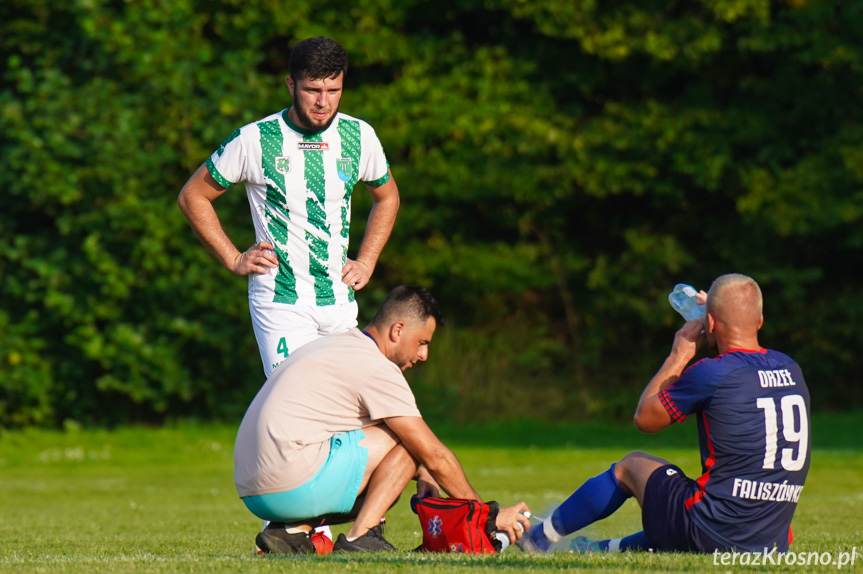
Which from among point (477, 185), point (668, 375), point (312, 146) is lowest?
point (668, 375)

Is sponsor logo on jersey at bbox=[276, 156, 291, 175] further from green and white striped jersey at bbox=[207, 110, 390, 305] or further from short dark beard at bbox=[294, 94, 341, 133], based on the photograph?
short dark beard at bbox=[294, 94, 341, 133]

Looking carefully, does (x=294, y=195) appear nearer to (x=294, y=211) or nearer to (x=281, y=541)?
(x=294, y=211)

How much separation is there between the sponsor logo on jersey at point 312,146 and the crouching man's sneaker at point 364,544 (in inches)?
79.8

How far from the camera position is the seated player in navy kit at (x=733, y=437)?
5.25m

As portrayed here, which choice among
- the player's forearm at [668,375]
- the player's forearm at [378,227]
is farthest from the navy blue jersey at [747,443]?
the player's forearm at [378,227]

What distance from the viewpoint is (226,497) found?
11719 millimetres

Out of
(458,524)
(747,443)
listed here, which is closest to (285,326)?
(458,524)

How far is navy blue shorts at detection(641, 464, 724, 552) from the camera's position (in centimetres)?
532

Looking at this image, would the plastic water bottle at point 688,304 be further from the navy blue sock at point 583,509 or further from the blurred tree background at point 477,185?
the blurred tree background at point 477,185

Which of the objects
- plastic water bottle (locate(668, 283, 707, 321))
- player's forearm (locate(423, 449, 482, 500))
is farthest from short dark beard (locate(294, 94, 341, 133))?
plastic water bottle (locate(668, 283, 707, 321))

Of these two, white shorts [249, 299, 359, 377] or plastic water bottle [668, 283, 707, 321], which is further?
white shorts [249, 299, 359, 377]

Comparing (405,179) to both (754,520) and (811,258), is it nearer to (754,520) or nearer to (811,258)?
(811,258)

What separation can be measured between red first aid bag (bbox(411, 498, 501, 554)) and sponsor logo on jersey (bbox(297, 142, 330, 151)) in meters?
1.95

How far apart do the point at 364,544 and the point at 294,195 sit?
187 centimetres
